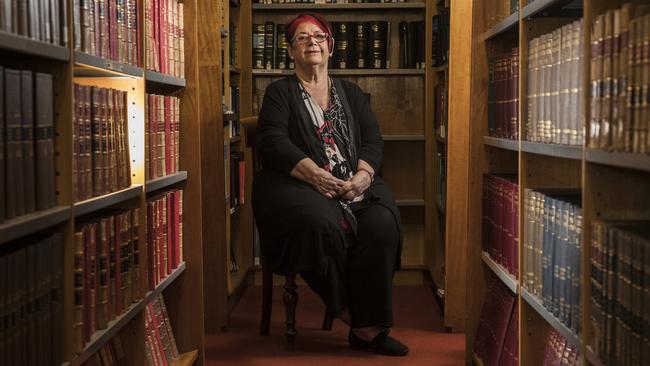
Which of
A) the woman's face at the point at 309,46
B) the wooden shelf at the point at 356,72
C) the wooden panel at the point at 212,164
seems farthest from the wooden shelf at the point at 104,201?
the wooden shelf at the point at 356,72

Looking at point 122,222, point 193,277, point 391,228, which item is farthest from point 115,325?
point 391,228

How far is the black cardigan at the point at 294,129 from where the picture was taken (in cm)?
396

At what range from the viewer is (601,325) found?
1904mm

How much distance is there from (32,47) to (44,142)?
23cm

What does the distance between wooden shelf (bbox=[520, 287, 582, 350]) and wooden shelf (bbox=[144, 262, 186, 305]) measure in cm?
108

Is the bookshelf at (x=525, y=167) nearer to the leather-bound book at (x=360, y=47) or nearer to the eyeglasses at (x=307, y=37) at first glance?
the eyeglasses at (x=307, y=37)

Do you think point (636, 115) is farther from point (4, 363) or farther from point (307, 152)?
point (307, 152)

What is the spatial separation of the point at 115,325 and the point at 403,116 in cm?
340

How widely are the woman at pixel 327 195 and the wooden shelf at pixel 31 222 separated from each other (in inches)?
73.8

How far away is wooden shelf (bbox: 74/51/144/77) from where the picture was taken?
2086 millimetres

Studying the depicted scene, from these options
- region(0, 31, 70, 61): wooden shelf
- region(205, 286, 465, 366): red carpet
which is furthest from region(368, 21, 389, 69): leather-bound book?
region(0, 31, 70, 61): wooden shelf

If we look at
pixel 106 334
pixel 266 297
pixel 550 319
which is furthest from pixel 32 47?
pixel 266 297

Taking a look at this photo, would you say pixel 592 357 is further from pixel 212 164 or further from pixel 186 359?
pixel 212 164

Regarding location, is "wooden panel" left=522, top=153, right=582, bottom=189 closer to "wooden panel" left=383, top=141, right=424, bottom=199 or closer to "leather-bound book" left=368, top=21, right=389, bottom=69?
"leather-bound book" left=368, top=21, right=389, bottom=69
